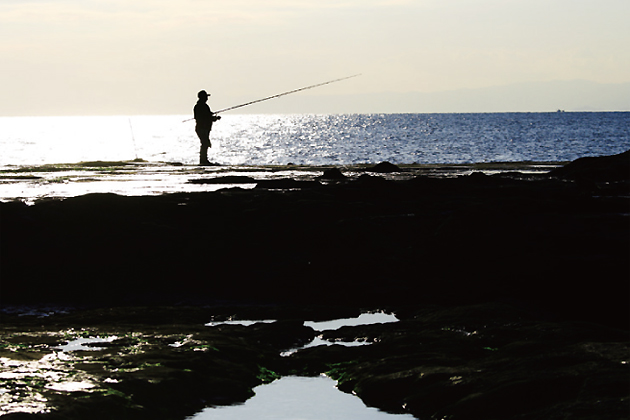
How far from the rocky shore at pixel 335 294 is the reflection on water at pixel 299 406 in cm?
14

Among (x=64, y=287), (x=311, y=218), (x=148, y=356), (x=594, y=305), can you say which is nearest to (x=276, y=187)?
(x=311, y=218)

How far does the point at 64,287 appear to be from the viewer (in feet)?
32.3

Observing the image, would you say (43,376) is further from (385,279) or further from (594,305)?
(594,305)

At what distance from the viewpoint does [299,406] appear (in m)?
5.82

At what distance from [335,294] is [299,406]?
378 cm

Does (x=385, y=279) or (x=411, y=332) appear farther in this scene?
(x=385, y=279)

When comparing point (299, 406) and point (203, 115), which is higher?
point (203, 115)

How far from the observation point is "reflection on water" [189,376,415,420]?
18.5ft

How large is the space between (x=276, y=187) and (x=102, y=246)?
563cm

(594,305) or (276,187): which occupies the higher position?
(276,187)

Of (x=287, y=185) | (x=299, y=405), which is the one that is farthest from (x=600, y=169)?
(x=299, y=405)

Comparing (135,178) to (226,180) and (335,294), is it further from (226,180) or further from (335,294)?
(335,294)

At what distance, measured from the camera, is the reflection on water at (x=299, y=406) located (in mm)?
5629

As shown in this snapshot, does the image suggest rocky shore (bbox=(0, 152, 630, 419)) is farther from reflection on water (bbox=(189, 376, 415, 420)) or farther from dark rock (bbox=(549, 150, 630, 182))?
dark rock (bbox=(549, 150, 630, 182))
